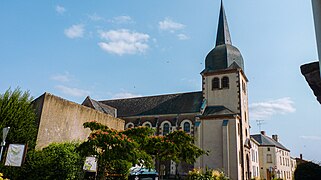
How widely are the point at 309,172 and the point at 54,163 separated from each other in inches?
435

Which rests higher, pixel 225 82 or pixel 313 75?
pixel 225 82

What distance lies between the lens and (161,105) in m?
36.3

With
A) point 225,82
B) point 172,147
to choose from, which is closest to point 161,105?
point 225,82

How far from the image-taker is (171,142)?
17.2 metres

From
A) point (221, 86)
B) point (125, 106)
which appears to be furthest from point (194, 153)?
point (125, 106)

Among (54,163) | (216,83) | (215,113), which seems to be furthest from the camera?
(216,83)

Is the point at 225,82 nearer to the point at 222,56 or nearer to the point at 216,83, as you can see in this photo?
the point at 216,83

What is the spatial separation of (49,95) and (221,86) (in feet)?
68.5

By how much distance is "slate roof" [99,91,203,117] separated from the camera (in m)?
34.0

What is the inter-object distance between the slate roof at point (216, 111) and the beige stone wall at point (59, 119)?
1453 cm

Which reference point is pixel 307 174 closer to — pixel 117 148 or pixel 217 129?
pixel 117 148

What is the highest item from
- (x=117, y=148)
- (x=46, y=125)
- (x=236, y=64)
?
(x=236, y=64)

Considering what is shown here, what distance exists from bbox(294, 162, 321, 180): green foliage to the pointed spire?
87.0 feet

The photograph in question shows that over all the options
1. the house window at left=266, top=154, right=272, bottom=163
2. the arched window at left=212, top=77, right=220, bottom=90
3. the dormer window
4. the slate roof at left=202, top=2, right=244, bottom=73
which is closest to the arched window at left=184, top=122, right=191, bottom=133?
the dormer window
